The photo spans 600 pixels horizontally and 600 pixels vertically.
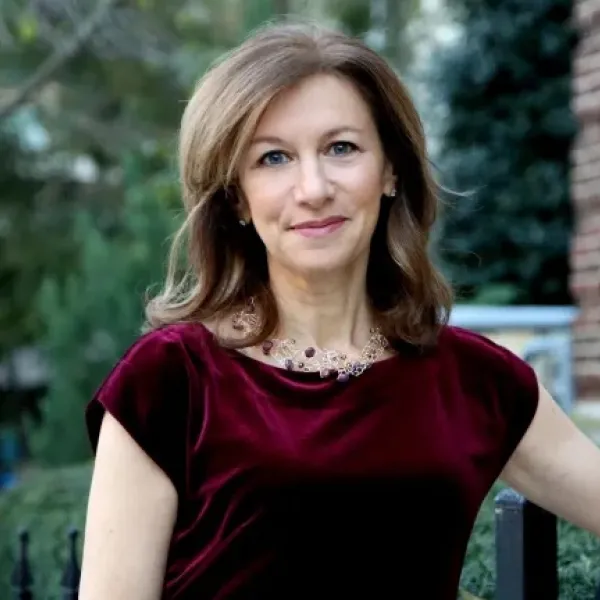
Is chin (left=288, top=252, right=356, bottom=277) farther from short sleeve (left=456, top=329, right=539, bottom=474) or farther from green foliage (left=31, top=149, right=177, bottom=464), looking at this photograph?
green foliage (left=31, top=149, right=177, bottom=464)

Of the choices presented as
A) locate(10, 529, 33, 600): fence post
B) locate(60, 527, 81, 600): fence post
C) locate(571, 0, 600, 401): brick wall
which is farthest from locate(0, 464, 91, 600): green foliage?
locate(571, 0, 600, 401): brick wall

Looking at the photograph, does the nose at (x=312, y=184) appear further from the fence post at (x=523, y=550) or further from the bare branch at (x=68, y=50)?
the bare branch at (x=68, y=50)

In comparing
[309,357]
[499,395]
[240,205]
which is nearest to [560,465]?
[499,395]

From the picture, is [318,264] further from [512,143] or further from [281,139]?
[512,143]

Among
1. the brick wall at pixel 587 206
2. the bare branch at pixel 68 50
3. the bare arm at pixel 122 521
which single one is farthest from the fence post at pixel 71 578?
the bare branch at pixel 68 50

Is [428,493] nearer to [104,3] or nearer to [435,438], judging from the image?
[435,438]

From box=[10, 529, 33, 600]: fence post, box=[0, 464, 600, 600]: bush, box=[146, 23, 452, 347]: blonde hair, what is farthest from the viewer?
box=[10, 529, 33, 600]: fence post

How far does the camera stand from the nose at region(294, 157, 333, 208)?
1.55m

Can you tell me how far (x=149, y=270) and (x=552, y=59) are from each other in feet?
22.5

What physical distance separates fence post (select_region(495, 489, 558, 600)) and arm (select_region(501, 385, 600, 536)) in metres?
0.09

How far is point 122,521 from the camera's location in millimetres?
1493

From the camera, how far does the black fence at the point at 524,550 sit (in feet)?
6.05

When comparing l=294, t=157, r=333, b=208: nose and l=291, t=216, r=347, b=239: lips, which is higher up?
l=294, t=157, r=333, b=208: nose

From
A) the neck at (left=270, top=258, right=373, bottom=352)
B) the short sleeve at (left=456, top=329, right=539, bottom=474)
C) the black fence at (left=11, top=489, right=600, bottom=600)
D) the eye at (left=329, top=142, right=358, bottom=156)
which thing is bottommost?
the black fence at (left=11, top=489, right=600, bottom=600)
